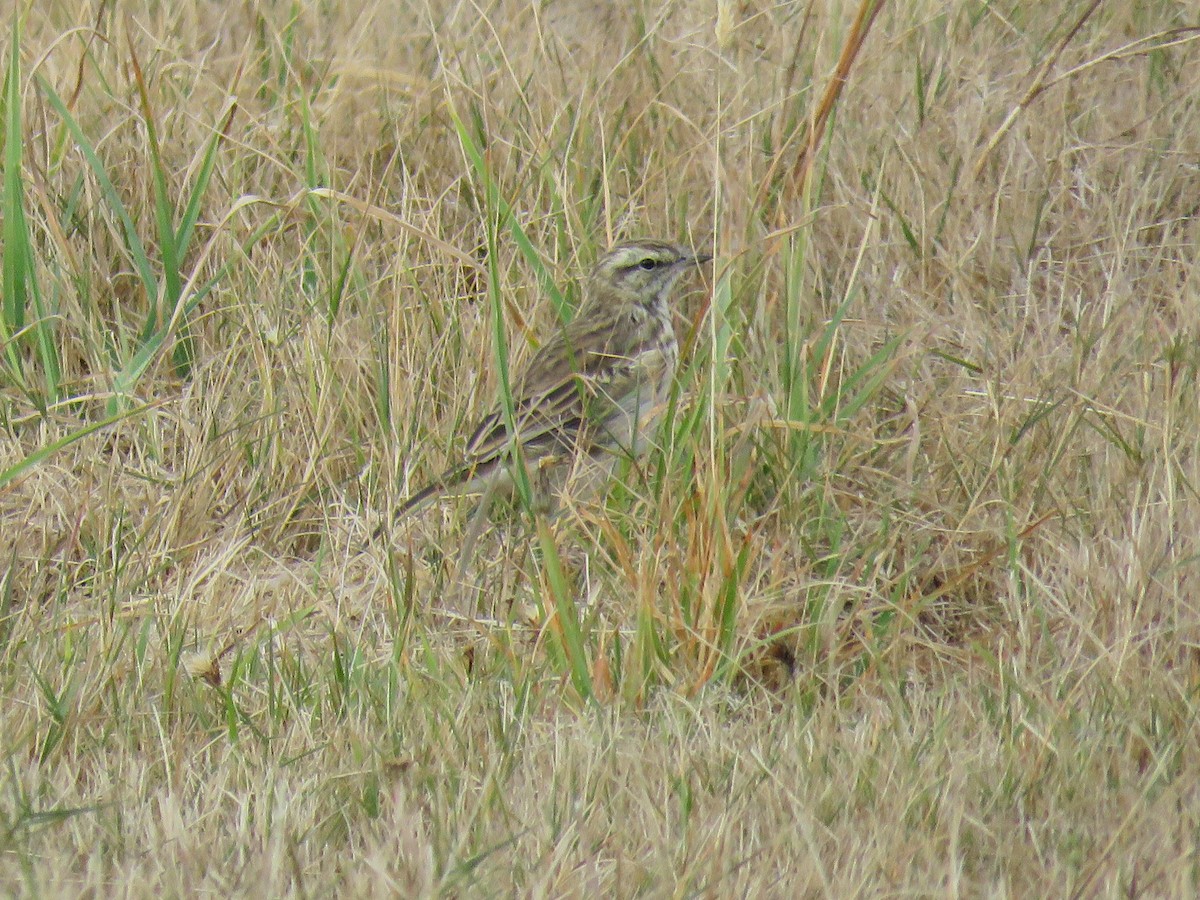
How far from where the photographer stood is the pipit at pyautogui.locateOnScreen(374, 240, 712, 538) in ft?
18.7

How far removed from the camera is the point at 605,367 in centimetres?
600

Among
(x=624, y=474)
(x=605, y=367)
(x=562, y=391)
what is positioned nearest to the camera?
(x=624, y=474)

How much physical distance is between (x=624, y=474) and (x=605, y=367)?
1046 millimetres

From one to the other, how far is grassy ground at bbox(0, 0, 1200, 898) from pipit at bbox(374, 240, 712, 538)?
0.15 m

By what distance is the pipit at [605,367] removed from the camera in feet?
18.7

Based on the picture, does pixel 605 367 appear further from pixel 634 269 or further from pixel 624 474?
pixel 624 474

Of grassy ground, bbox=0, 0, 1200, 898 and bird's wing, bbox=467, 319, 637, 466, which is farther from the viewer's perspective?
bird's wing, bbox=467, 319, 637, 466

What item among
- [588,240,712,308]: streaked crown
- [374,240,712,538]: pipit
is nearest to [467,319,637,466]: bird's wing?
[374,240,712,538]: pipit

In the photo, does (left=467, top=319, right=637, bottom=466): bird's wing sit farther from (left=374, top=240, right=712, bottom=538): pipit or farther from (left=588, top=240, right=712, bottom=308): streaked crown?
(left=588, top=240, right=712, bottom=308): streaked crown

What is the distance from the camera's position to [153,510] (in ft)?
17.5

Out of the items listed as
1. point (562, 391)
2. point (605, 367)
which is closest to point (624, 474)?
point (562, 391)

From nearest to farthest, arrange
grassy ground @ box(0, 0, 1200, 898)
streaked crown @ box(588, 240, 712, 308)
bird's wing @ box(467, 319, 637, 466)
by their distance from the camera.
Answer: grassy ground @ box(0, 0, 1200, 898) < bird's wing @ box(467, 319, 637, 466) < streaked crown @ box(588, 240, 712, 308)

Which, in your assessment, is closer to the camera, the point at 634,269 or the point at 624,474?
the point at 624,474

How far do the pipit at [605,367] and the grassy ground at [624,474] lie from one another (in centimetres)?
15
